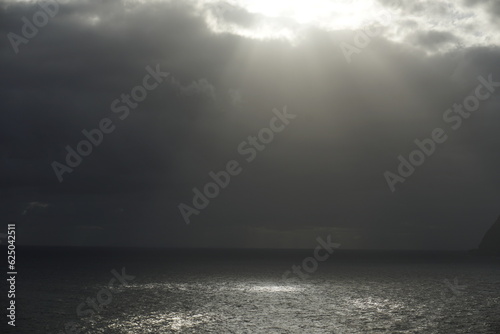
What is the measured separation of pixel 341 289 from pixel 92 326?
275 ft

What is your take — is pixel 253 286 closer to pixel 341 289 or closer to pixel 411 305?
pixel 341 289

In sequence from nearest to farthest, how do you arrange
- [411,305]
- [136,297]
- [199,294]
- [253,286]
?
[411,305], [136,297], [199,294], [253,286]

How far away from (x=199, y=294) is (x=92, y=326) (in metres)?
51.4

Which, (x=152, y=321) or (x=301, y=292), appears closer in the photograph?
(x=152, y=321)

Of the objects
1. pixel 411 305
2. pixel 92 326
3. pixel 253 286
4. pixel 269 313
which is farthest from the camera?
pixel 253 286

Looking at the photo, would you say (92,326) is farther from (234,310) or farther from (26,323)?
(234,310)

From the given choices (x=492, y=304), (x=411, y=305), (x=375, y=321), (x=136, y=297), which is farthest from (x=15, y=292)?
(x=492, y=304)

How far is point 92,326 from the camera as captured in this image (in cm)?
6762

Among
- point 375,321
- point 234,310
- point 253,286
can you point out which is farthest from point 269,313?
point 253,286

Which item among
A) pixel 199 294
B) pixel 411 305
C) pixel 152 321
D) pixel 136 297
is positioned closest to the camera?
pixel 152 321

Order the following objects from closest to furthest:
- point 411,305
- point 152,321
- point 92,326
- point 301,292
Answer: point 92,326 < point 152,321 < point 411,305 < point 301,292

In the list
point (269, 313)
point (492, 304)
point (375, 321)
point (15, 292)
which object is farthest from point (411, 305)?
point (15, 292)

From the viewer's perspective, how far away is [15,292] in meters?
109

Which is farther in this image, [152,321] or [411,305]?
[411,305]
